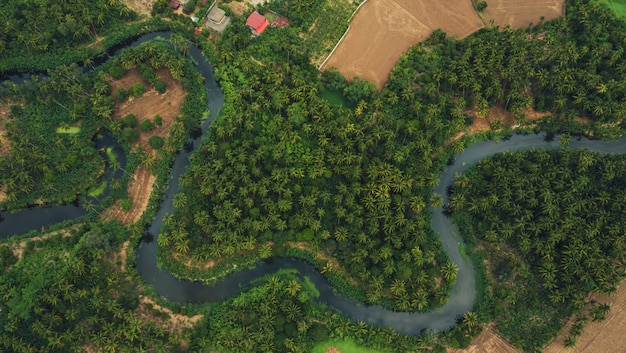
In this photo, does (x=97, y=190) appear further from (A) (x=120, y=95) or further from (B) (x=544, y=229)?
(B) (x=544, y=229)

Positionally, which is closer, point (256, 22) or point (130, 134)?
point (130, 134)

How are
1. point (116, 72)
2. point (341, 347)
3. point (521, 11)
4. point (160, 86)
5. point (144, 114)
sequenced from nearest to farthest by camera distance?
point (341, 347) < point (144, 114) < point (160, 86) < point (116, 72) < point (521, 11)

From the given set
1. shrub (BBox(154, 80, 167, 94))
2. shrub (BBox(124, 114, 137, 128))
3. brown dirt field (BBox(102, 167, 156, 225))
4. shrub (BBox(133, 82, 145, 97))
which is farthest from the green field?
brown dirt field (BBox(102, 167, 156, 225))

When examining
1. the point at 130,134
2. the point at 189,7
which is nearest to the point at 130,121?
the point at 130,134

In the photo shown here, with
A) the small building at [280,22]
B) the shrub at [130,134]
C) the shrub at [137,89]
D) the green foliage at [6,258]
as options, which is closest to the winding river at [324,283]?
the green foliage at [6,258]

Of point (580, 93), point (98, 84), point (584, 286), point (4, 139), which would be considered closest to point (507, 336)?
point (584, 286)

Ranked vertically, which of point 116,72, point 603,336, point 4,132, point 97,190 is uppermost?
point 603,336

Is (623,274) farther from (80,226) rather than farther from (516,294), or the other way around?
(80,226)
